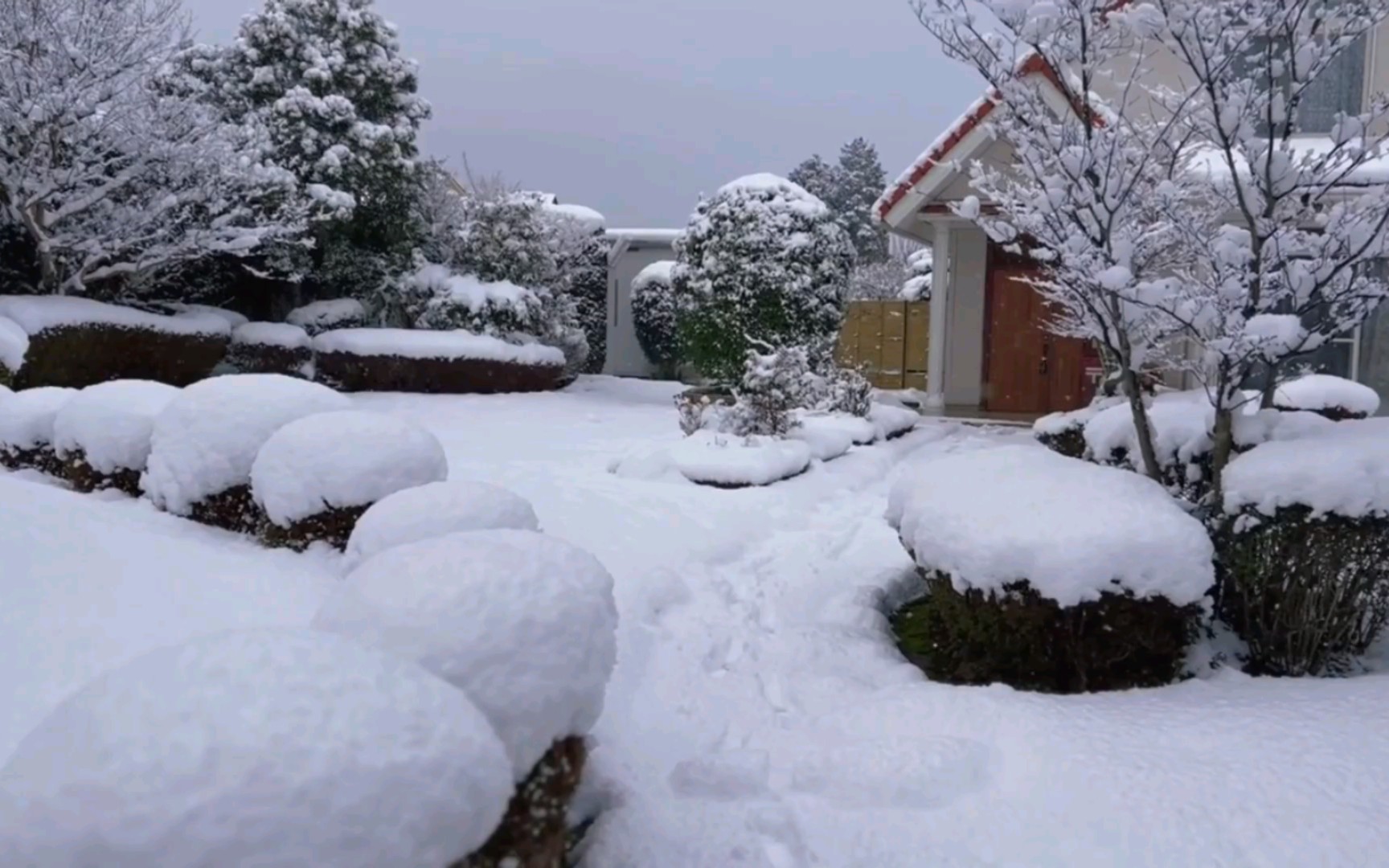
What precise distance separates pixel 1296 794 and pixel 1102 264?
96.7 inches

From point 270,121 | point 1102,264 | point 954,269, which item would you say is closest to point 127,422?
point 1102,264

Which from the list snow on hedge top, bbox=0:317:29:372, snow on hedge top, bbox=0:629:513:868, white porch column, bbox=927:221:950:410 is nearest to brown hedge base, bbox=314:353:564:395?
snow on hedge top, bbox=0:317:29:372

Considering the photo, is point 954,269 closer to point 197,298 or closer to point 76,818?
point 197,298

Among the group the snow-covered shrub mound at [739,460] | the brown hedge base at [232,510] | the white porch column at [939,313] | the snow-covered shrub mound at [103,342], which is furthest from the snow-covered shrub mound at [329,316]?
the brown hedge base at [232,510]

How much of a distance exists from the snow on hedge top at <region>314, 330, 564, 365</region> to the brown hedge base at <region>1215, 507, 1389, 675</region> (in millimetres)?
10827

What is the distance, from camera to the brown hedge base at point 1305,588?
3877 mm

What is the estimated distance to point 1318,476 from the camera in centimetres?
385

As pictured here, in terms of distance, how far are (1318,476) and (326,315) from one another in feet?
44.2

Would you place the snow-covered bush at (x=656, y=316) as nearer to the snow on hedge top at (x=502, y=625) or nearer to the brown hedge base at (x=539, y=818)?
the snow on hedge top at (x=502, y=625)

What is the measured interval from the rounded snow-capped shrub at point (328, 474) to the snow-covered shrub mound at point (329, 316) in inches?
380

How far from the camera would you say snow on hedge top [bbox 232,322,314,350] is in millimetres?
13273

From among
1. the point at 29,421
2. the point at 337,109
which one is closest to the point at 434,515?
the point at 29,421

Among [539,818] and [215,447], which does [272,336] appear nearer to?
[215,447]

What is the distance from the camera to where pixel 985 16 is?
4676mm
